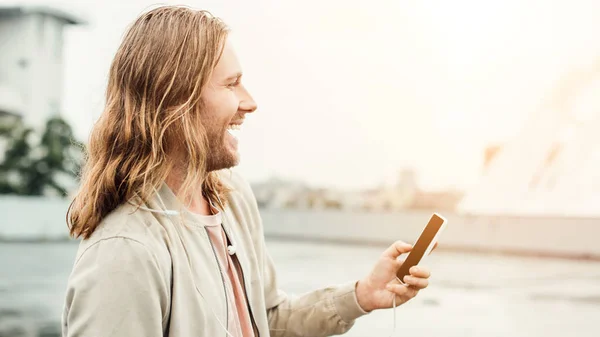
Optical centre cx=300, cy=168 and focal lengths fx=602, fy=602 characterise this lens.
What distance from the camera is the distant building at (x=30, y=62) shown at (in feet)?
15.2

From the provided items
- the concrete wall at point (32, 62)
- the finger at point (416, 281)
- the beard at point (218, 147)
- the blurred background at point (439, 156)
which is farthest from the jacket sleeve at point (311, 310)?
the concrete wall at point (32, 62)

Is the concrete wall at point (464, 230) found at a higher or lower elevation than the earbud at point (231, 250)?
lower

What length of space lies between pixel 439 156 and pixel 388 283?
2.04 meters

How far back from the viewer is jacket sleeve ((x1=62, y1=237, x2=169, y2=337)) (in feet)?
1.98

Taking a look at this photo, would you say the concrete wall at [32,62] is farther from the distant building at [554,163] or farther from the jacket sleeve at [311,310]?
the jacket sleeve at [311,310]

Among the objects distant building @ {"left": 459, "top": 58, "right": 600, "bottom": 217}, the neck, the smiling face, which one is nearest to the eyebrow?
the smiling face

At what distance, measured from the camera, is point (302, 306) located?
3.03ft

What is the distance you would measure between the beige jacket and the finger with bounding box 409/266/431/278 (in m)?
0.21

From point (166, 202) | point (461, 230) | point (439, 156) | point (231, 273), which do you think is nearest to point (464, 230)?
point (461, 230)

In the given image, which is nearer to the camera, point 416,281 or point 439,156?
point 416,281

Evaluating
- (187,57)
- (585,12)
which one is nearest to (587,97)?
(585,12)

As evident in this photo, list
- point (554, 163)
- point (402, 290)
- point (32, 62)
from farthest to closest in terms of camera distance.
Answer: point (32, 62), point (554, 163), point (402, 290)

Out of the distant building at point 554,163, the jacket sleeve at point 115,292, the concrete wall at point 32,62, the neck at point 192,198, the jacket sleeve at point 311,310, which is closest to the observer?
the jacket sleeve at point 115,292

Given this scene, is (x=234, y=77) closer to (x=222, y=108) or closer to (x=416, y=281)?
(x=222, y=108)
